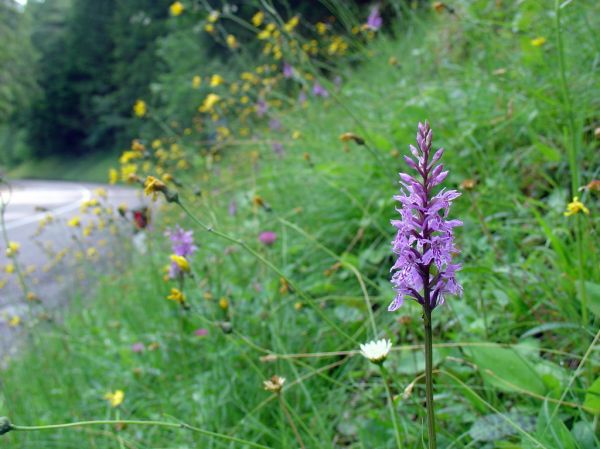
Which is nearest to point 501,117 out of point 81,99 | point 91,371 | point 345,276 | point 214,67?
point 345,276

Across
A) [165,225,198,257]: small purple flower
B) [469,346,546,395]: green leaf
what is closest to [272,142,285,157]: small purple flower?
[165,225,198,257]: small purple flower

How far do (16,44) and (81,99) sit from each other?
14.4 feet

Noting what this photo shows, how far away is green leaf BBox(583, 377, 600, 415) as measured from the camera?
963 mm

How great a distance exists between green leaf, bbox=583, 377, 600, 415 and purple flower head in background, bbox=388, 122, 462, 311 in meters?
0.43

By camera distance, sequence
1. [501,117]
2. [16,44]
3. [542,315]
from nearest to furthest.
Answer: [542,315] < [501,117] < [16,44]

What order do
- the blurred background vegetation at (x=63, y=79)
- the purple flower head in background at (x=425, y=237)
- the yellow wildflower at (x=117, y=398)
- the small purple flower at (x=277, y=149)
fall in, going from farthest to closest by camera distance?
the blurred background vegetation at (x=63, y=79)
the small purple flower at (x=277, y=149)
the yellow wildflower at (x=117, y=398)
the purple flower head in background at (x=425, y=237)

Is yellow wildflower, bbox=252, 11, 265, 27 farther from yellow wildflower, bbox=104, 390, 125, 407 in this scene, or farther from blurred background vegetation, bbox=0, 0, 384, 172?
blurred background vegetation, bbox=0, 0, 384, 172

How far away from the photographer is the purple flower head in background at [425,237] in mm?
674

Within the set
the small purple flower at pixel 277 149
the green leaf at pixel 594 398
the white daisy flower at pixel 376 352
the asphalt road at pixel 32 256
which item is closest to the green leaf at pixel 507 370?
the green leaf at pixel 594 398

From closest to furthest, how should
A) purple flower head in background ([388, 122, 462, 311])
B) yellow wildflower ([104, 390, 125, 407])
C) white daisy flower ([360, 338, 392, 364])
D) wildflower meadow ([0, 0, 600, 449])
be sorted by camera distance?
purple flower head in background ([388, 122, 462, 311]) < white daisy flower ([360, 338, 392, 364]) < wildflower meadow ([0, 0, 600, 449]) < yellow wildflower ([104, 390, 125, 407])

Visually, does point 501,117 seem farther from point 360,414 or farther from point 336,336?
point 360,414

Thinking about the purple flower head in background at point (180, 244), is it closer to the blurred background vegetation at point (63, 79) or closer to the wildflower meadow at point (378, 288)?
the wildflower meadow at point (378, 288)

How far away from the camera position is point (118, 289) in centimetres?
383

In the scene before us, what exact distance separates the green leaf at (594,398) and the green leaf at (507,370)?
0.50 ft
